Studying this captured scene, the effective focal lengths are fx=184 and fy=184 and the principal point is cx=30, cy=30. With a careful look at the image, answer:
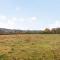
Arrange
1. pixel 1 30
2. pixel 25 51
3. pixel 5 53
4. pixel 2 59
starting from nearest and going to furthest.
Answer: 1. pixel 2 59
2. pixel 5 53
3. pixel 25 51
4. pixel 1 30

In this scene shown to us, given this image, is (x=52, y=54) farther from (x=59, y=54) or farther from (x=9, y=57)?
(x=9, y=57)

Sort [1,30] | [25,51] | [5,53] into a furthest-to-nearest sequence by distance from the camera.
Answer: [1,30], [25,51], [5,53]

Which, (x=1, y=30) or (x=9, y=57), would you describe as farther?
(x=1, y=30)

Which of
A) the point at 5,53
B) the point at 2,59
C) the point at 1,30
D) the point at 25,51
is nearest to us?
the point at 2,59

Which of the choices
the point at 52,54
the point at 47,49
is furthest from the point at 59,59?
the point at 47,49

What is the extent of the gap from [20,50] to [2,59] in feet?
8.92

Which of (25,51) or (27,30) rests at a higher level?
(27,30)

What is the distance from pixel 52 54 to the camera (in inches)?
603

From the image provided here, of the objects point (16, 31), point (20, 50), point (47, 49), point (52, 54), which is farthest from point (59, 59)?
point (16, 31)

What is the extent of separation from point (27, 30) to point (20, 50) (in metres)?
18.2

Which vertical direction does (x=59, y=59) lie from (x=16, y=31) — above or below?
below

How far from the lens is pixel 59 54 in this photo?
1548 centimetres

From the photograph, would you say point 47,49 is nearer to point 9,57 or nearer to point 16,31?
point 9,57

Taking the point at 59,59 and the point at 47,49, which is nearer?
the point at 59,59
